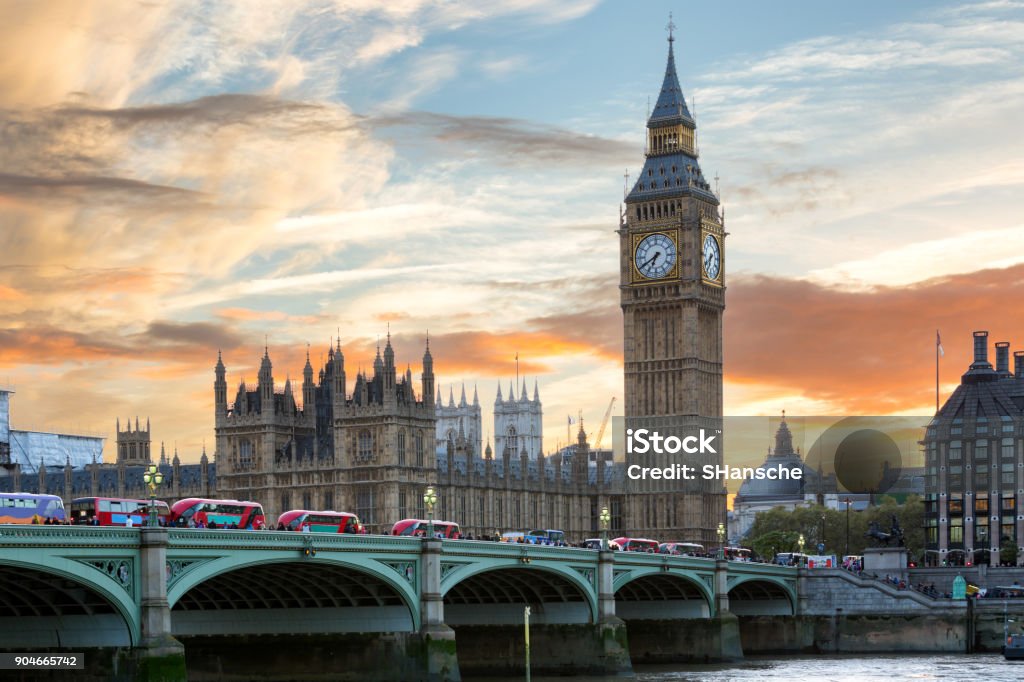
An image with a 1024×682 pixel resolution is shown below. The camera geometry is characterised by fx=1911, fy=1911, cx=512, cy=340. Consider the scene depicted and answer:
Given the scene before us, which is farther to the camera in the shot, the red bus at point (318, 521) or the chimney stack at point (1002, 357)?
the chimney stack at point (1002, 357)

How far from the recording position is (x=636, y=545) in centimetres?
11375

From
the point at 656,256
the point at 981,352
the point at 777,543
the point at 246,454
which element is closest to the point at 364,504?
the point at 246,454

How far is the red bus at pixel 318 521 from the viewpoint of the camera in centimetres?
8194

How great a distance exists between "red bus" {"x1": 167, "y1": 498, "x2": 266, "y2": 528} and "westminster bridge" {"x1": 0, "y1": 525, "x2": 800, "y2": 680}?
512 cm

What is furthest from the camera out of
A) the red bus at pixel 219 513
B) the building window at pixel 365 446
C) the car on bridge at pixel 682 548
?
the building window at pixel 365 446

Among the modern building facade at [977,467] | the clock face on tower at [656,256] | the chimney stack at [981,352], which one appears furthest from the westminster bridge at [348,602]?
the chimney stack at [981,352]

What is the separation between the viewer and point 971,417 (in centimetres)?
17225

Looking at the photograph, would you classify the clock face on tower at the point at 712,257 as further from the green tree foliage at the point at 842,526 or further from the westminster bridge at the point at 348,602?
the westminster bridge at the point at 348,602

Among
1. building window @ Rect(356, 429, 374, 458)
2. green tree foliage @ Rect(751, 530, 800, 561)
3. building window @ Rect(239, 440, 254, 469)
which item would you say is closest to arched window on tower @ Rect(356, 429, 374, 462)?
building window @ Rect(356, 429, 374, 458)

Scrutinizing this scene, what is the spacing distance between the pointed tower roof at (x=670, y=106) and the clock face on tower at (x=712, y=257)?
464 inches

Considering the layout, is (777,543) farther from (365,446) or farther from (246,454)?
(246,454)

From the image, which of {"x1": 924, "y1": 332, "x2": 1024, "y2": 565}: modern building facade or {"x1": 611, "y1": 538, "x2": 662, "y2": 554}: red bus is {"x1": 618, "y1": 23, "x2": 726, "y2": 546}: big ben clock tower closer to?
{"x1": 924, "y1": 332, "x2": 1024, "y2": 565}: modern building facade

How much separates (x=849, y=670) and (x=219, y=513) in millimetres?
31733

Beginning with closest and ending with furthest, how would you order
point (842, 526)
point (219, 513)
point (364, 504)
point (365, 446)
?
1. point (219, 513)
2. point (364, 504)
3. point (365, 446)
4. point (842, 526)
